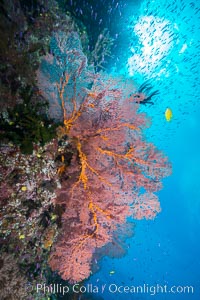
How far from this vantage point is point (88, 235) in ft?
14.8

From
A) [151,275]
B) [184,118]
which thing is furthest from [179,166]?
[151,275]

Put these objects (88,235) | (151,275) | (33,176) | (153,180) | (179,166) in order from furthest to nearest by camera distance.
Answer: (179,166), (151,275), (153,180), (88,235), (33,176)

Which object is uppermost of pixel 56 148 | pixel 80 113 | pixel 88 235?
pixel 80 113

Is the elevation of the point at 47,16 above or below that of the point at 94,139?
above

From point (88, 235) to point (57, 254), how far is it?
0.76m

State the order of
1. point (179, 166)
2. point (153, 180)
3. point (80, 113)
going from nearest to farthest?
1. point (80, 113)
2. point (153, 180)
3. point (179, 166)

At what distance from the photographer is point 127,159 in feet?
15.5

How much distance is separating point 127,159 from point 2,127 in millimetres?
2511

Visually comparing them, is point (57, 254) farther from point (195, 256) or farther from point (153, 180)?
point (195, 256)

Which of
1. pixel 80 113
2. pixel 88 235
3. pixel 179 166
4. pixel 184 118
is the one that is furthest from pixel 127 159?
pixel 179 166

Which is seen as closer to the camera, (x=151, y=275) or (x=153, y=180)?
(x=153, y=180)

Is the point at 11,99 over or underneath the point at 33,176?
over

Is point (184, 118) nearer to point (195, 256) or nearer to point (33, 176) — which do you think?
point (195, 256)

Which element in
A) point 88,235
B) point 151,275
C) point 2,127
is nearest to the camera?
point 2,127
